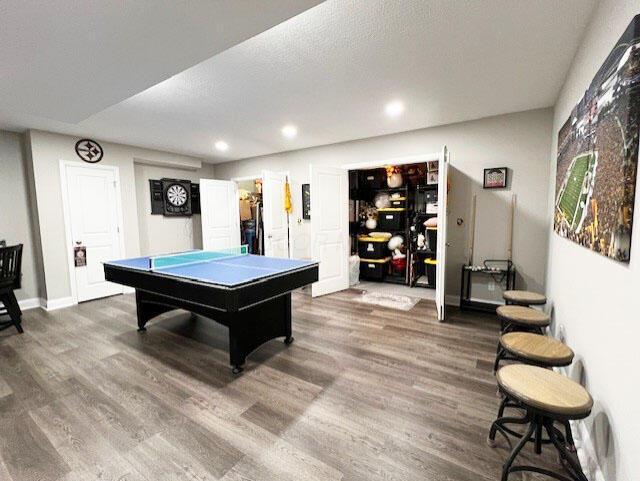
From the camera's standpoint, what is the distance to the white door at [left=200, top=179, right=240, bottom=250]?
227 inches

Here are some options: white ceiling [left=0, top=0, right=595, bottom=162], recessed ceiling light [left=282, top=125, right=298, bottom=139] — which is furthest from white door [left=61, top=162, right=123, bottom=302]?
recessed ceiling light [left=282, top=125, right=298, bottom=139]

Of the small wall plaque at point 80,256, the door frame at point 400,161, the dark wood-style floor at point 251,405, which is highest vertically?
the door frame at point 400,161

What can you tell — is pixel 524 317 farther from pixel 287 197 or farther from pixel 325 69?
pixel 287 197

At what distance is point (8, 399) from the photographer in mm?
2133

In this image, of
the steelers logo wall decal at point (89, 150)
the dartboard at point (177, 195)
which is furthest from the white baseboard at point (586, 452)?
the dartboard at point (177, 195)

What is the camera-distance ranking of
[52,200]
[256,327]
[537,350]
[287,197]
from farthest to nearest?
1. [287,197]
2. [52,200]
3. [256,327]
4. [537,350]

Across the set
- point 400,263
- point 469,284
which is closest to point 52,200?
point 400,263

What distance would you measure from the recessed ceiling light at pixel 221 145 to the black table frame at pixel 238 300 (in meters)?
2.69

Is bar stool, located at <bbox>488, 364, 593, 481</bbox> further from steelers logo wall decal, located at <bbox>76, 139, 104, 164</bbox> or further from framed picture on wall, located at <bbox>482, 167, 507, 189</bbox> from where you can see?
steelers logo wall decal, located at <bbox>76, 139, 104, 164</bbox>

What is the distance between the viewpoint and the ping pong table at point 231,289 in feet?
7.20

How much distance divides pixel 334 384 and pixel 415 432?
0.70 m

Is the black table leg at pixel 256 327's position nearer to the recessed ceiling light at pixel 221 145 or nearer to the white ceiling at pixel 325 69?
the white ceiling at pixel 325 69

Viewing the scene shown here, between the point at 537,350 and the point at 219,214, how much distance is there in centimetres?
561

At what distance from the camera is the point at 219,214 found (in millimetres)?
5980
